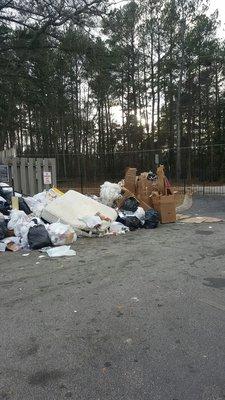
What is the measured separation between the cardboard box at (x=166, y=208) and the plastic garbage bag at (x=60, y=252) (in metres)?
4.03

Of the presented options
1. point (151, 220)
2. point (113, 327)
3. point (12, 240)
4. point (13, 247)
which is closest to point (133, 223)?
point (151, 220)

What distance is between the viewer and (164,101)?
36844mm

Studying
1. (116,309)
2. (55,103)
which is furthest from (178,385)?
(55,103)

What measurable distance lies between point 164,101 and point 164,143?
4664 mm

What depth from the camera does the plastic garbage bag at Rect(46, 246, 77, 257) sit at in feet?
22.8

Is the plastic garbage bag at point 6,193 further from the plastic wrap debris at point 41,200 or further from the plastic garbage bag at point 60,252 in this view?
the plastic garbage bag at point 60,252

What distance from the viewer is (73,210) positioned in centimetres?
916

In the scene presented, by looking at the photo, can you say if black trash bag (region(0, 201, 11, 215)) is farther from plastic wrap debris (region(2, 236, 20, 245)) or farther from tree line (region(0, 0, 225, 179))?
tree line (region(0, 0, 225, 179))

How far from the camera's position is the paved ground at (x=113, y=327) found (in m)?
2.77

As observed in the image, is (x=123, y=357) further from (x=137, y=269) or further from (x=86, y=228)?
(x=86, y=228)

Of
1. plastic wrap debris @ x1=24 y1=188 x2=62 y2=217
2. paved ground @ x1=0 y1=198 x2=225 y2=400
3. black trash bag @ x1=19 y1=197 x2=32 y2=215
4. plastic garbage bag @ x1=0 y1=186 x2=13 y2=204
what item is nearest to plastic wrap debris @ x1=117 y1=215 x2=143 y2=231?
plastic wrap debris @ x1=24 y1=188 x2=62 y2=217

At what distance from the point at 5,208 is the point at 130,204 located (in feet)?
11.4

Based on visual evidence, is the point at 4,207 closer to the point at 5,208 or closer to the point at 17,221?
the point at 5,208

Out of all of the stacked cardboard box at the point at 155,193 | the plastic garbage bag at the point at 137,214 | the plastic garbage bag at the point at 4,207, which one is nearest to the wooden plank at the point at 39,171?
the stacked cardboard box at the point at 155,193
